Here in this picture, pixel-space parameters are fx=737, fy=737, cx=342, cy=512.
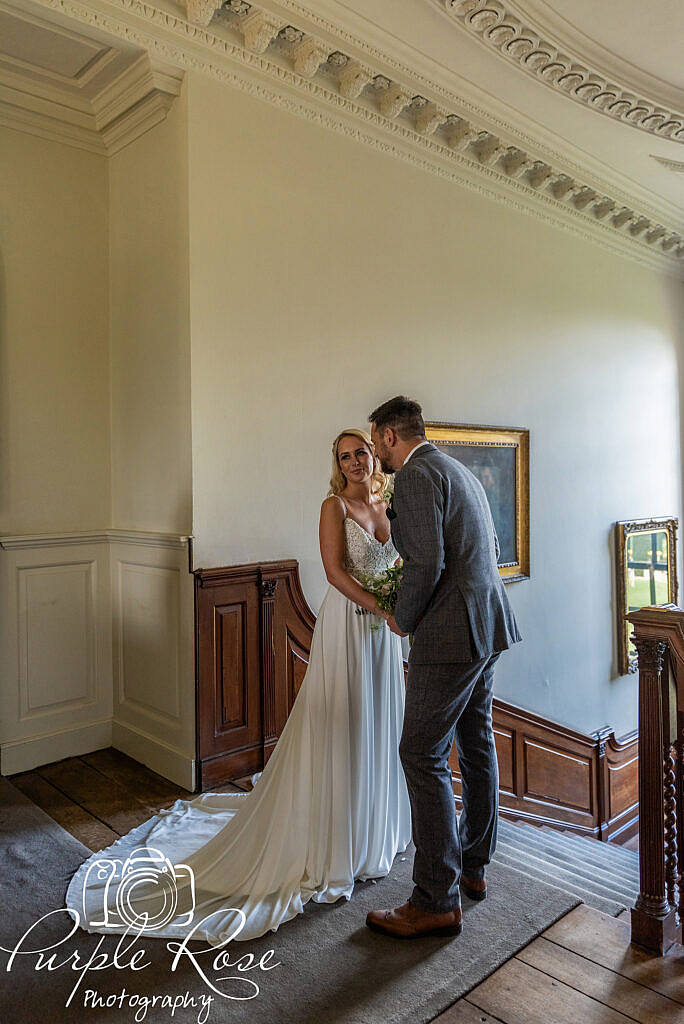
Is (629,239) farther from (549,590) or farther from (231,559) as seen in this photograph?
(231,559)

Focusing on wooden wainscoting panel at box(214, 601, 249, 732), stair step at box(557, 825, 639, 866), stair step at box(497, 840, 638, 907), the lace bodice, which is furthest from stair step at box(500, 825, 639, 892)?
the lace bodice

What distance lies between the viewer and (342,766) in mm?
2943

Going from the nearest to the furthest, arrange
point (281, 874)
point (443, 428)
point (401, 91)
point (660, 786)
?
point (660, 786) → point (281, 874) → point (401, 91) → point (443, 428)

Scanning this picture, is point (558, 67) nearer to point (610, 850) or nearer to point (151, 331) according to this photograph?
point (151, 331)

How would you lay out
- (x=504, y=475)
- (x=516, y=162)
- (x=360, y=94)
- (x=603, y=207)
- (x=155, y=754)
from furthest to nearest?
(x=603, y=207) → (x=504, y=475) → (x=516, y=162) → (x=360, y=94) → (x=155, y=754)

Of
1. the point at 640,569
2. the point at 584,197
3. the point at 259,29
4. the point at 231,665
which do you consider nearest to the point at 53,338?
the point at 259,29

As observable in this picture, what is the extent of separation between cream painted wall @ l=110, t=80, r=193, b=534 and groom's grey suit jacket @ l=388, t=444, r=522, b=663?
1789mm

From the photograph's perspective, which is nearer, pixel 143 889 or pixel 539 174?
pixel 143 889

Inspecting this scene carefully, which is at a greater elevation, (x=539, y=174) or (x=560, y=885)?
(x=539, y=174)

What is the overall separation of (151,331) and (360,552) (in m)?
2.11

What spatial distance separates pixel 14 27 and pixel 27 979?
4.25 metres

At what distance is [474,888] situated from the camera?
2.86 meters

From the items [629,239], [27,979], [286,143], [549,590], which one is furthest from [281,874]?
[629,239]

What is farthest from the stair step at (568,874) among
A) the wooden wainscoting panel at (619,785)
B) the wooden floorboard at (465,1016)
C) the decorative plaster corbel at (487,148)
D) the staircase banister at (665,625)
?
the decorative plaster corbel at (487,148)
